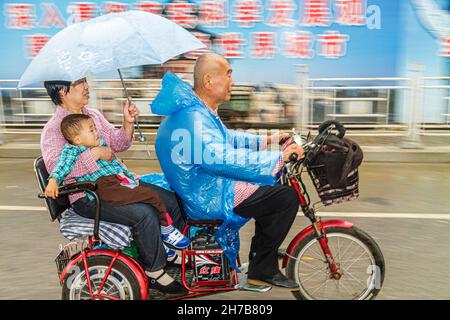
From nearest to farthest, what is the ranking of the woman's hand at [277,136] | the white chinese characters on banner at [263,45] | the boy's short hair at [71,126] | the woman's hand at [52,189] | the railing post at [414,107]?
1. the woman's hand at [52,189]
2. the boy's short hair at [71,126]
3. the woman's hand at [277,136]
4. the railing post at [414,107]
5. the white chinese characters on banner at [263,45]

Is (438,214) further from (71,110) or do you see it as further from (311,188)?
(71,110)

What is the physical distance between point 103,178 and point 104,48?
79 centimetres

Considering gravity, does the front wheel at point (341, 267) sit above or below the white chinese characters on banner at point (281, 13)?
below

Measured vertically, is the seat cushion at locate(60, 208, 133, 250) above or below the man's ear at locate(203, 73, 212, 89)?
below

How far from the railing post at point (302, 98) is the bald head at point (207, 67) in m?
5.44

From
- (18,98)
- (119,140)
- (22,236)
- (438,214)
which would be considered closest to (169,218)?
(119,140)

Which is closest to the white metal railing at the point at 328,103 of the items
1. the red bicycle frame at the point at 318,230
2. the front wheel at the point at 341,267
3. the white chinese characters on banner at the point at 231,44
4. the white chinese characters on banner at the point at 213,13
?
the white chinese characters on banner at the point at 231,44

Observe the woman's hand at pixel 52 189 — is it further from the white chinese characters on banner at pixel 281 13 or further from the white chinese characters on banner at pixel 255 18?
the white chinese characters on banner at pixel 281 13

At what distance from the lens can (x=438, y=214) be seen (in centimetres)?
502

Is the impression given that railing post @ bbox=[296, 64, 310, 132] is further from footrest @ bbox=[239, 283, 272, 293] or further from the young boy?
the young boy

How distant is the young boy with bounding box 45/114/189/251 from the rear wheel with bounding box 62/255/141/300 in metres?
0.33

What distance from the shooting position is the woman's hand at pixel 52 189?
252 centimetres

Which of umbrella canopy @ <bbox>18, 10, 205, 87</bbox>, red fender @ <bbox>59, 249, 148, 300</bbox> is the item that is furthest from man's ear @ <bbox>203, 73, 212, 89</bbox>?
red fender @ <bbox>59, 249, 148, 300</bbox>

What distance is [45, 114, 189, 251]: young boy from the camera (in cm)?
260
